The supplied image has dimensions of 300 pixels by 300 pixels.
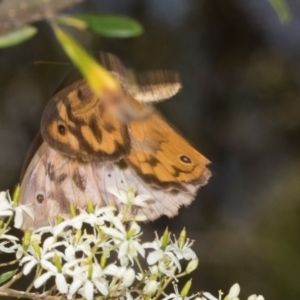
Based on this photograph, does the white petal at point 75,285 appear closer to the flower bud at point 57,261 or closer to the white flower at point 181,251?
the flower bud at point 57,261

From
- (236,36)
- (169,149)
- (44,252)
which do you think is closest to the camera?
(44,252)

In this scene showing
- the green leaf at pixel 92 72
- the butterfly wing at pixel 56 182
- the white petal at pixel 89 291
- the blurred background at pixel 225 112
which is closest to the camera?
the green leaf at pixel 92 72

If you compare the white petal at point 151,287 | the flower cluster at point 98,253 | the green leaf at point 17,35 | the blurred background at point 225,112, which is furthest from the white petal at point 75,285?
the blurred background at point 225,112

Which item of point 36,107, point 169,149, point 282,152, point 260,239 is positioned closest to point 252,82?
point 282,152

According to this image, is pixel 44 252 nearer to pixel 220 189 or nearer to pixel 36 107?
pixel 36 107

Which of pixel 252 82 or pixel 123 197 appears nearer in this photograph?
pixel 123 197
